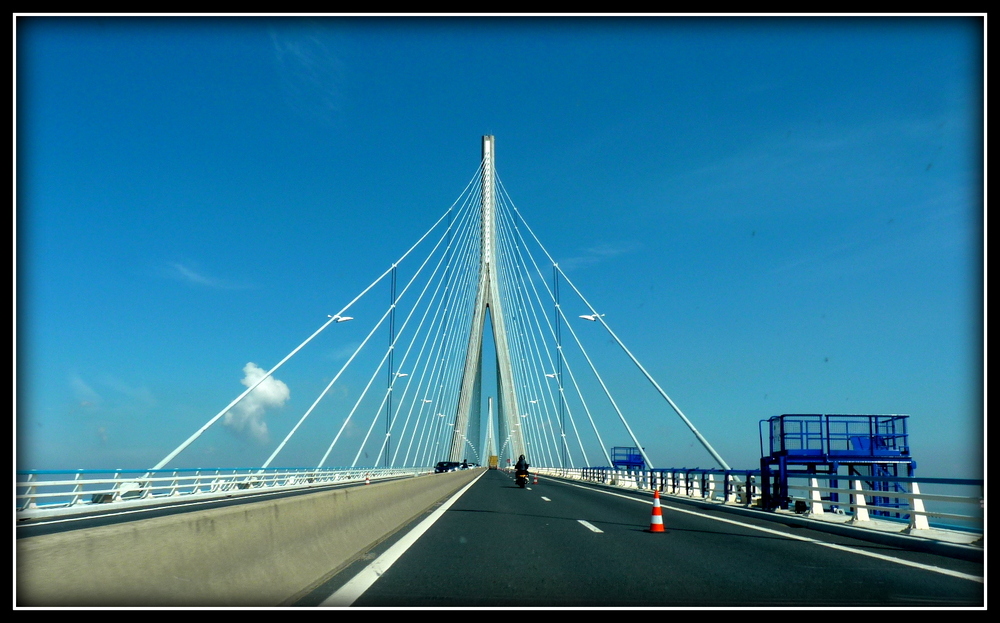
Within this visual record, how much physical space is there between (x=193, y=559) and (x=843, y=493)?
14.9 metres

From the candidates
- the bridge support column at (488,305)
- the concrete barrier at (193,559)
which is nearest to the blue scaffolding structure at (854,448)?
the concrete barrier at (193,559)

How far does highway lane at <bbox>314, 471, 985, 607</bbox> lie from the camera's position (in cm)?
674

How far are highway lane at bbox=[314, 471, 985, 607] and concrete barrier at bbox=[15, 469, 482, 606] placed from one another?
0.76 m

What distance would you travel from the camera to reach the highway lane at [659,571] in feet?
22.1

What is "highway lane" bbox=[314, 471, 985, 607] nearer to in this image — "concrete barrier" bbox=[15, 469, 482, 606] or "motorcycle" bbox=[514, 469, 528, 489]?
"concrete barrier" bbox=[15, 469, 482, 606]

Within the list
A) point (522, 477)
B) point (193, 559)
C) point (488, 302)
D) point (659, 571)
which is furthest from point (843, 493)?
point (488, 302)

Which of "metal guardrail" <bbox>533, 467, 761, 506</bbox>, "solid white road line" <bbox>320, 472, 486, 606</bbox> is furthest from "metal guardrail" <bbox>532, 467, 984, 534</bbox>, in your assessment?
"solid white road line" <bbox>320, 472, 486, 606</bbox>

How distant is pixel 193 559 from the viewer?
5.01m

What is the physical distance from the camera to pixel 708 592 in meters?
7.12

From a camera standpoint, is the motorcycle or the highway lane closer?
the highway lane

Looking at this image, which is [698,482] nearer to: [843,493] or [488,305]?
[843,493]

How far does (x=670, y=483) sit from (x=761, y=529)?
63.4 feet
